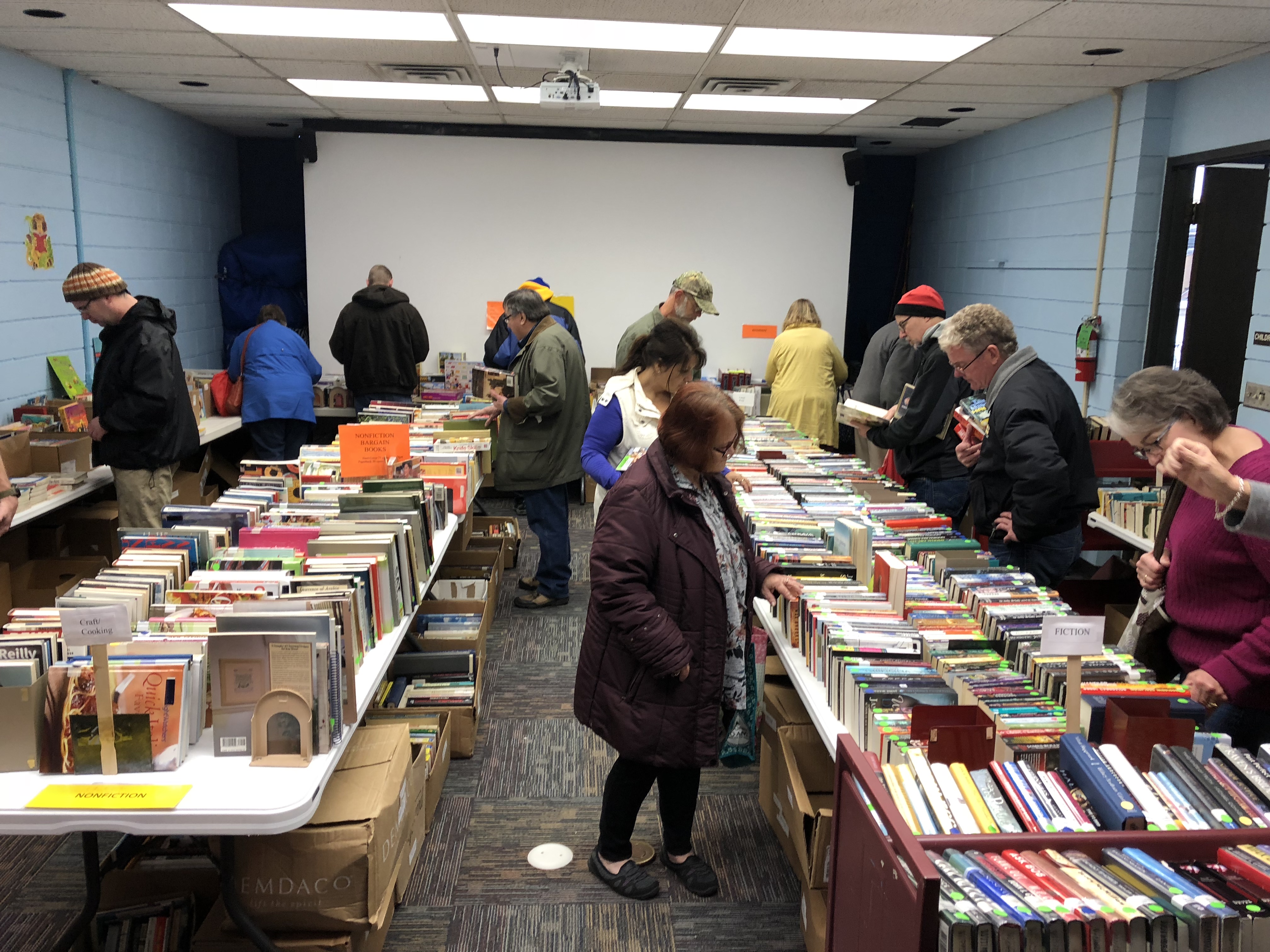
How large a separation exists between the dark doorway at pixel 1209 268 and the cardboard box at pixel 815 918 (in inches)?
153

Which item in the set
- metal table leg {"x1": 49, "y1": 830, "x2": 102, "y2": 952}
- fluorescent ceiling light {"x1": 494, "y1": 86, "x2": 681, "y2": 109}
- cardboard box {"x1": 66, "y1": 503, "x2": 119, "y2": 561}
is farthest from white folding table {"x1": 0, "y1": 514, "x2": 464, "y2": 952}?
fluorescent ceiling light {"x1": 494, "y1": 86, "x2": 681, "y2": 109}

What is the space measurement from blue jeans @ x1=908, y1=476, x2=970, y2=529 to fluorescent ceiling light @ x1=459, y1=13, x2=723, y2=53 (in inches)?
91.4

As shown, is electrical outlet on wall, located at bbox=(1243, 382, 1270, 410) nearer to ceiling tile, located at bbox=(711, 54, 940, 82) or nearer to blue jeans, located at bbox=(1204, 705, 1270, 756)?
ceiling tile, located at bbox=(711, 54, 940, 82)

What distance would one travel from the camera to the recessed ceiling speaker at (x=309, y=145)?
7438mm

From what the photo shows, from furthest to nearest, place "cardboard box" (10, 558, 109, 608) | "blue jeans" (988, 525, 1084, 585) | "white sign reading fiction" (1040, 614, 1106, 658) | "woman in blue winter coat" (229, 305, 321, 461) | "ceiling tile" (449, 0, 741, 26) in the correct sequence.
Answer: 1. "woman in blue winter coat" (229, 305, 321, 461)
2. "cardboard box" (10, 558, 109, 608)
3. "ceiling tile" (449, 0, 741, 26)
4. "blue jeans" (988, 525, 1084, 585)
5. "white sign reading fiction" (1040, 614, 1106, 658)

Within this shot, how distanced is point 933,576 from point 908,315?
1954 mm

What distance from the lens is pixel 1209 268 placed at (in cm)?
523

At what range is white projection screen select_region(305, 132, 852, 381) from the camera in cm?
768

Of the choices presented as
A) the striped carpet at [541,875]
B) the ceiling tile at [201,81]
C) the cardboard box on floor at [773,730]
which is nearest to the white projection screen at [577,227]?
the ceiling tile at [201,81]

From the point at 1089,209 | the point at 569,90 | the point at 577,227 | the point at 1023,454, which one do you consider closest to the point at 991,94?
the point at 1089,209

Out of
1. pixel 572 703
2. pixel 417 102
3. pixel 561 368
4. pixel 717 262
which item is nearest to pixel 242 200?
pixel 417 102

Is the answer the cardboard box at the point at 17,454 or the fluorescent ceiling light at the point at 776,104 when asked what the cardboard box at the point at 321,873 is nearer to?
the cardboard box at the point at 17,454

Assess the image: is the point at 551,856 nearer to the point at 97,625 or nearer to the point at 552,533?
the point at 97,625

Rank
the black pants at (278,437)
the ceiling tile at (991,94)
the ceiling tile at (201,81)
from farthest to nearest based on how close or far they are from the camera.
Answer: the black pants at (278,437) < the ceiling tile at (201,81) < the ceiling tile at (991,94)
